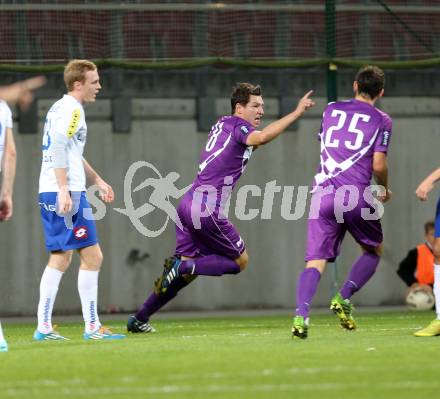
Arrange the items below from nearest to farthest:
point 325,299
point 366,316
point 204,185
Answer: point 204,185 < point 366,316 < point 325,299

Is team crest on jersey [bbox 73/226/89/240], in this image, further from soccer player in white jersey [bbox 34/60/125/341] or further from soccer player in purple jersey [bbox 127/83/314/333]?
soccer player in purple jersey [bbox 127/83/314/333]

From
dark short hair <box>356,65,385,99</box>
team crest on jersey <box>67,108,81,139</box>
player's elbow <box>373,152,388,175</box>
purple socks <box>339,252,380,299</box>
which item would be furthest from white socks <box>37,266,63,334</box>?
dark short hair <box>356,65,385,99</box>

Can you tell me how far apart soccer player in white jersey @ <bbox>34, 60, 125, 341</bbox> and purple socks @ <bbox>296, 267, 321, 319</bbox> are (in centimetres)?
175

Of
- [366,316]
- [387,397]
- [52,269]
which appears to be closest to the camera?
[387,397]

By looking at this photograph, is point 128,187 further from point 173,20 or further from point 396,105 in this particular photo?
point 396,105

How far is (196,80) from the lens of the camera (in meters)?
19.1

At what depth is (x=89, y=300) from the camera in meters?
10.9

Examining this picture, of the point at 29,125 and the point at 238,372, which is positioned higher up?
the point at 29,125

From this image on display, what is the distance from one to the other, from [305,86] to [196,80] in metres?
1.62

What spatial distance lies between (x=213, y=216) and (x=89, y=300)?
151 cm

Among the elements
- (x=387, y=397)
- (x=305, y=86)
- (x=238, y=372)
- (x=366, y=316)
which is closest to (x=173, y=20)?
(x=305, y=86)

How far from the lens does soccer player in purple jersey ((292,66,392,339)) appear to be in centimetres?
1056

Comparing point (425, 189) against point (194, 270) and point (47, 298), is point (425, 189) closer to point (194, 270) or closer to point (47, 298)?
point (194, 270)

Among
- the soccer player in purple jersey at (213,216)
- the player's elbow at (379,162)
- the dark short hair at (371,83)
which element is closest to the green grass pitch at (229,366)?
the soccer player in purple jersey at (213,216)
